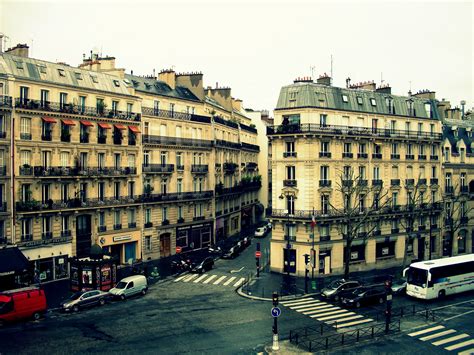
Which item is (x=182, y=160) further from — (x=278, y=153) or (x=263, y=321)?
(x=263, y=321)

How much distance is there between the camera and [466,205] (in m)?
63.0

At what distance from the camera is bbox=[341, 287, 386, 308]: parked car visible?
126 feet

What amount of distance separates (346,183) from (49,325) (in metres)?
31.0

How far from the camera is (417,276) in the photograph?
40.8 m

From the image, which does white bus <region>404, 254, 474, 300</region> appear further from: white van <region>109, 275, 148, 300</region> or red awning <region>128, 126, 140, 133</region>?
red awning <region>128, 126, 140, 133</region>

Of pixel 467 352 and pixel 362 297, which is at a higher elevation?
pixel 362 297

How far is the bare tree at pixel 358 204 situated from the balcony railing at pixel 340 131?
4.22 m

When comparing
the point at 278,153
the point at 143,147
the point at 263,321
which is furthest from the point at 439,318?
the point at 143,147

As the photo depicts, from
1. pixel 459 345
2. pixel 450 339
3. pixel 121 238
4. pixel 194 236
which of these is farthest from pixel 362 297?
pixel 194 236

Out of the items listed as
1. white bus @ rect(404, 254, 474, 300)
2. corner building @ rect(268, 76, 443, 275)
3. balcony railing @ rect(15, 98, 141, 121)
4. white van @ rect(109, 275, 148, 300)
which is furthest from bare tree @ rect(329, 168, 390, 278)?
balcony railing @ rect(15, 98, 141, 121)

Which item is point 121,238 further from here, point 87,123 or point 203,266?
point 87,123

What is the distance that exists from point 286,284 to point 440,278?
1356cm

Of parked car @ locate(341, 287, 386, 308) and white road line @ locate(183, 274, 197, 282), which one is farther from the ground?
parked car @ locate(341, 287, 386, 308)

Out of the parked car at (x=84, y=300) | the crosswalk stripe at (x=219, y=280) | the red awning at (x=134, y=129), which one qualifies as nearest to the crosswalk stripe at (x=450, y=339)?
the crosswalk stripe at (x=219, y=280)
